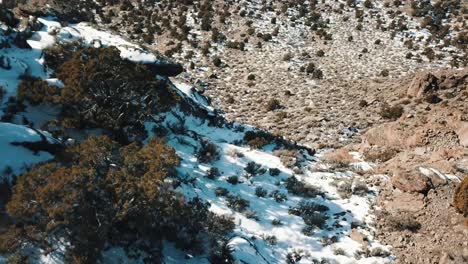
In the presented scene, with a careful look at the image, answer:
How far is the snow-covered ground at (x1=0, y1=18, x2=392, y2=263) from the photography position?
11.3 metres

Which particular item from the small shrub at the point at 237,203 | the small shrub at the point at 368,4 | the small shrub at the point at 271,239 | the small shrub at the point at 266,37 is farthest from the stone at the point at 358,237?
the small shrub at the point at 368,4

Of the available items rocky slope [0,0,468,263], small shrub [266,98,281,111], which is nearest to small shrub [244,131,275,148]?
rocky slope [0,0,468,263]

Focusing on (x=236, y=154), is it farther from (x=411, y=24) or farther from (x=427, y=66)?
(x=411, y=24)

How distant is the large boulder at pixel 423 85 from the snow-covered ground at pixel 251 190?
9.56 meters

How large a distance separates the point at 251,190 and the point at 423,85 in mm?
14505

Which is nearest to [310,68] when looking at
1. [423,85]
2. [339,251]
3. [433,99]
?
[423,85]

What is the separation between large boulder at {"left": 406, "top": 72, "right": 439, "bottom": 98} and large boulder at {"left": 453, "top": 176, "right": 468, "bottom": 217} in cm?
1219

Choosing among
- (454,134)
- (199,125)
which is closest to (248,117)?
(199,125)

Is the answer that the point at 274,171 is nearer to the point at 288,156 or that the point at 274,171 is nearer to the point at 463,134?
the point at 288,156

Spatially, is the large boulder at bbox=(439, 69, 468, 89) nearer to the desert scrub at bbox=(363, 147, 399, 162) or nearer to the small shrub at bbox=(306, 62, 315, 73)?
the desert scrub at bbox=(363, 147, 399, 162)

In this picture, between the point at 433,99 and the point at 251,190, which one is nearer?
the point at 251,190

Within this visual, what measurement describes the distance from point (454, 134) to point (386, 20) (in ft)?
79.0

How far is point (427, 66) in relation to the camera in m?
31.7

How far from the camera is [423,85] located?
80.8 ft
